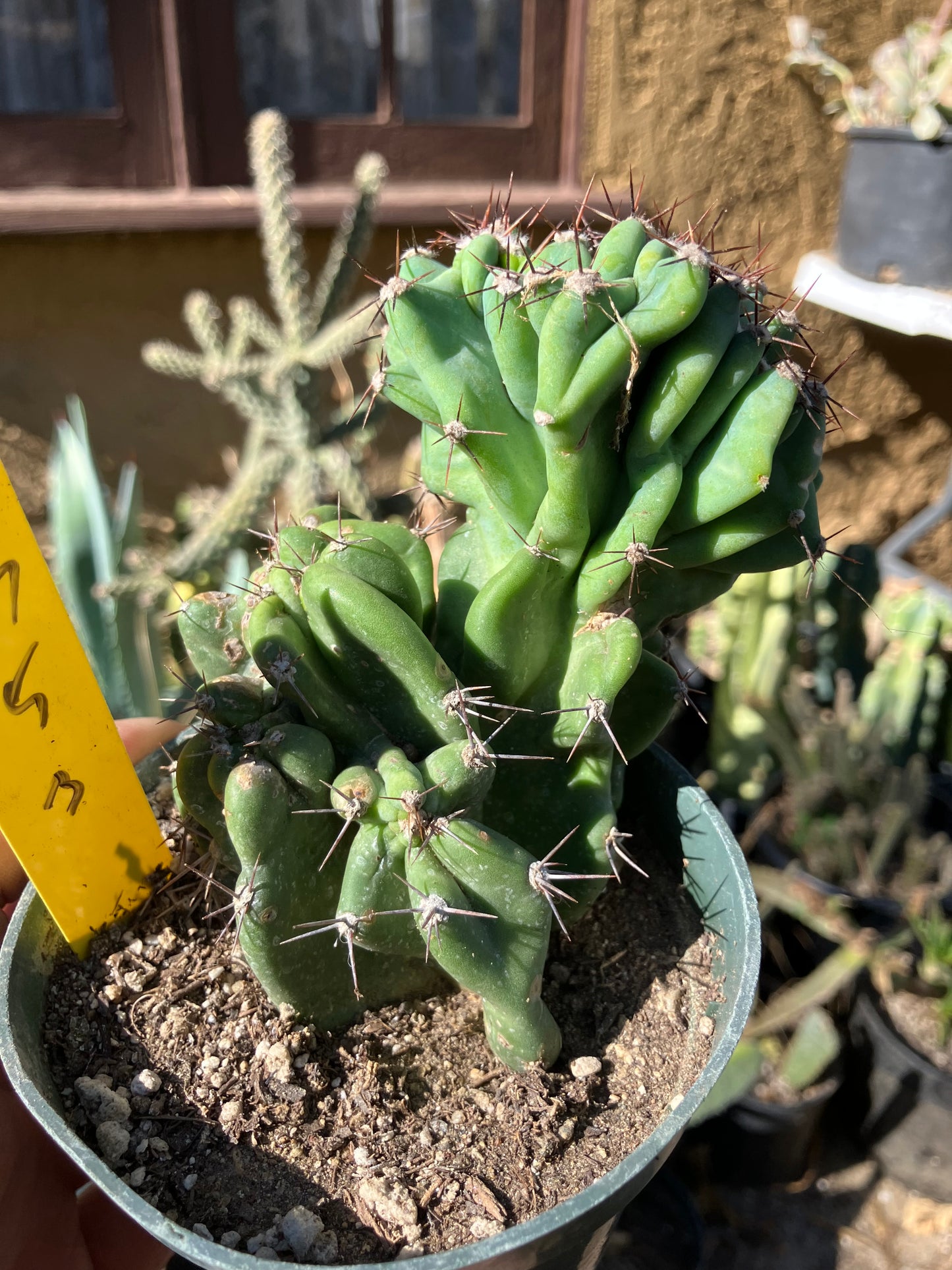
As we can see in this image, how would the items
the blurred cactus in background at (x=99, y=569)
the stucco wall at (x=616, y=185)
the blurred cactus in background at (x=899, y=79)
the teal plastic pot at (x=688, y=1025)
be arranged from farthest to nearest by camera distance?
the stucco wall at (x=616, y=185)
the blurred cactus in background at (x=899, y=79)
the blurred cactus in background at (x=99, y=569)
the teal plastic pot at (x=688, y=1025)

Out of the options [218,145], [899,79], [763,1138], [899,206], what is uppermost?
[899,79]

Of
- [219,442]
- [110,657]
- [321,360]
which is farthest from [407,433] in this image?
[110,657]

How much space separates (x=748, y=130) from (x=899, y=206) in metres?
0.60

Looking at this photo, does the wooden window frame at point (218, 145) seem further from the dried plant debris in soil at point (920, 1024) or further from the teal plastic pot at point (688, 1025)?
the dried plant debris in soil at point (920, 1024)

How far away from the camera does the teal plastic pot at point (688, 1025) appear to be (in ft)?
2.60

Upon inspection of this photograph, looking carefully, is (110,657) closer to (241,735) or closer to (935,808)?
(241,735)

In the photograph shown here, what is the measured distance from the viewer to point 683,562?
3.23ft

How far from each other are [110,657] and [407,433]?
5.72ft

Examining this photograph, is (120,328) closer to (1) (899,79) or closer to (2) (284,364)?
(2) (284,364)

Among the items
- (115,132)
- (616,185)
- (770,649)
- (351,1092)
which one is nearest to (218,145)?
(115,132)

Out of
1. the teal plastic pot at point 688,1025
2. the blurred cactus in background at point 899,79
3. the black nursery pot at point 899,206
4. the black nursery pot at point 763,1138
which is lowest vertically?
the black nursery pot at point 763,1138

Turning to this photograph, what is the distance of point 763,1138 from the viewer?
79.6 inches

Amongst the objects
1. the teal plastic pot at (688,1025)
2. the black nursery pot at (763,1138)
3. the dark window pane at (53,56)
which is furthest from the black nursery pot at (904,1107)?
the dark window pane at (53,56)

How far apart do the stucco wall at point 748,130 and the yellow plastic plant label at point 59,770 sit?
2717 mm
